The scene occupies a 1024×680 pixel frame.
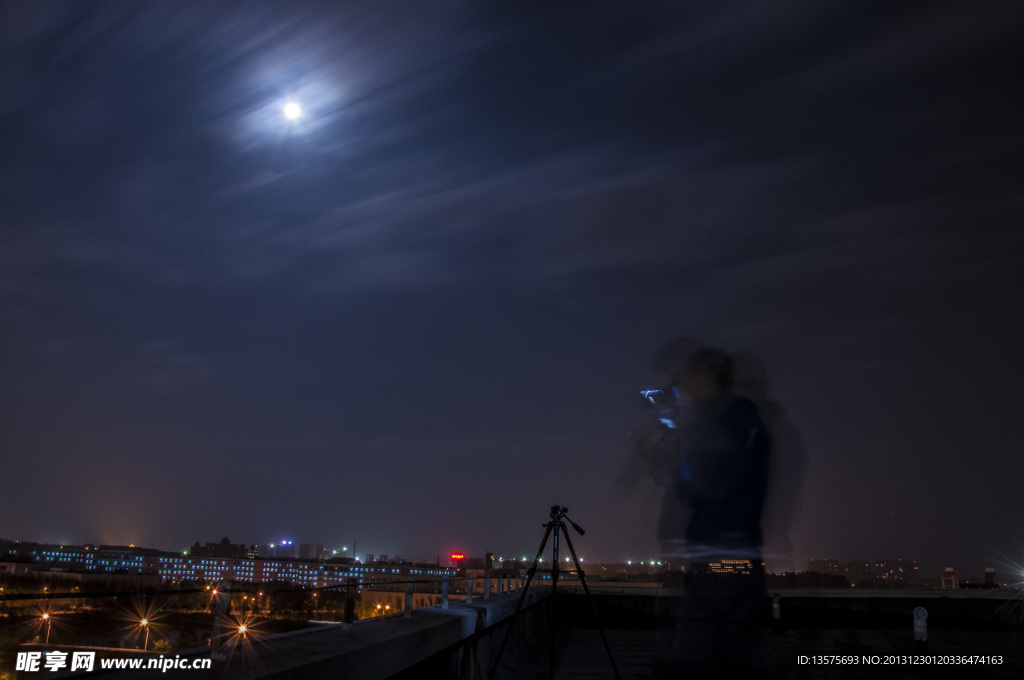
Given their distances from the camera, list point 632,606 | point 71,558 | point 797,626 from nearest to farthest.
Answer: point 71,558 → point 797,626 → point 632,606

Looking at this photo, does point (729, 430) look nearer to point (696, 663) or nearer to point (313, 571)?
point (696, 663)

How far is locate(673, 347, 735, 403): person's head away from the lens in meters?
4.84

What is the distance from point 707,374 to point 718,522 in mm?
1000

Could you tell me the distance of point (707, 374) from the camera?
16.0 feet

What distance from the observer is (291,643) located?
13.7 feet

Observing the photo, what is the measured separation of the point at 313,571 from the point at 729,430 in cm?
611

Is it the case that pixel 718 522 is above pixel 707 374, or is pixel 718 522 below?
below

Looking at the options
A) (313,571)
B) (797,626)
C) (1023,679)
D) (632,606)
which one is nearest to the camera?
(1023,679)

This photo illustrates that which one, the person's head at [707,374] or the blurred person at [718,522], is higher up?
the person's head at [707,374]

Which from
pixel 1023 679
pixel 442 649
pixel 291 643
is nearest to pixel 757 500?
pixel 442 649

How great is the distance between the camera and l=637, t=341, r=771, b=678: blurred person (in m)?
4.68

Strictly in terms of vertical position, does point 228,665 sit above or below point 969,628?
above

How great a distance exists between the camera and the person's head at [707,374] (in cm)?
484

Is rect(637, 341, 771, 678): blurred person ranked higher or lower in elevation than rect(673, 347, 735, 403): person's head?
lower
